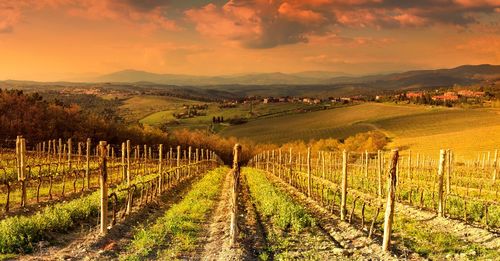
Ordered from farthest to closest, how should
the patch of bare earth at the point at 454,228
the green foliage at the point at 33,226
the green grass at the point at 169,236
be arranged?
the patch of bare earth at the point at 454,228
the green grass at the point at 169,236
the green foliage at the point at 33,226

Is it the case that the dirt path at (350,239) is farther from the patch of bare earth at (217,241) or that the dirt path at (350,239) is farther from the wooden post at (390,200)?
the patch of bare earth at (217,241)

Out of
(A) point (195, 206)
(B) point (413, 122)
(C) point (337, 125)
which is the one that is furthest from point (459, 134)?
(A) point (195, 206)

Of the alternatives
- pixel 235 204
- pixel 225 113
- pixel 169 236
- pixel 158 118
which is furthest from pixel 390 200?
pixel 225 113

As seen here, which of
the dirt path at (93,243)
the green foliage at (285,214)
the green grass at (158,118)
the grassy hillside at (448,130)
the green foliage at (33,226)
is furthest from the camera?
the green grass at (158,118)

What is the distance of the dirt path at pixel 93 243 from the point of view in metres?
12.7

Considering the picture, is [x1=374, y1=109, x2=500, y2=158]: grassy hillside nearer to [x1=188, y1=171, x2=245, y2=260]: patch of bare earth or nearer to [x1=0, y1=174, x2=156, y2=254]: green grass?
[x1=188, y1=171, x2=245, y2=260]: patch of bare earth

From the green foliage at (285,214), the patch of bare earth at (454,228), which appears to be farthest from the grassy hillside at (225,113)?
the patch of bare earth at (454,228)

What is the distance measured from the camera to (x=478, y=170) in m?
49.9

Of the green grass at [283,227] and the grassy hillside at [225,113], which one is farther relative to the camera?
the grassy hillside at [225,113]

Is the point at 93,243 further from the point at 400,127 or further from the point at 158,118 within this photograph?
the point at 158,118

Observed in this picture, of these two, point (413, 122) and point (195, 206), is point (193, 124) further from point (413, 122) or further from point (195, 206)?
point (195, 206)

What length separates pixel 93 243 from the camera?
45.5ft

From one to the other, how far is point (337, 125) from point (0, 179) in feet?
359

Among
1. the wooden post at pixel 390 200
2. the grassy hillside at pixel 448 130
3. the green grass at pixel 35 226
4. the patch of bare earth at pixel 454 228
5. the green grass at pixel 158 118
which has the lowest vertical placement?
the green grass at pixel 158 118
